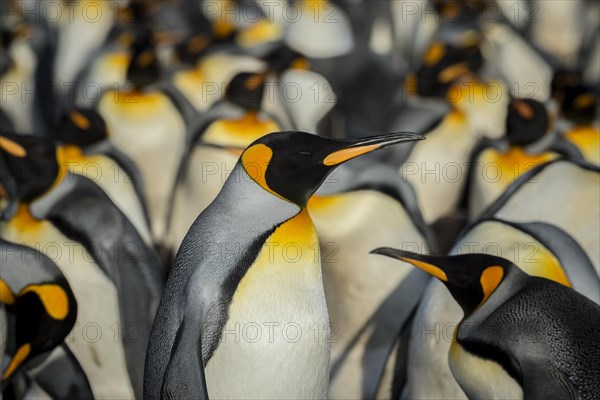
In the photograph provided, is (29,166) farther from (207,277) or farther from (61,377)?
(207,277)

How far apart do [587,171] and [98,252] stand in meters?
1.44

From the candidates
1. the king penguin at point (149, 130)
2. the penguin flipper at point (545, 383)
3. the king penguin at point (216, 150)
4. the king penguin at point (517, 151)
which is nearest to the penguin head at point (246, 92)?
the king penguin at point (216, 150)

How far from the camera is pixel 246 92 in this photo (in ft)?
13.2

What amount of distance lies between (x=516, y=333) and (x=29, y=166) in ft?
4.74

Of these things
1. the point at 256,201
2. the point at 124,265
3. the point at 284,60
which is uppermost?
the point at 256,201

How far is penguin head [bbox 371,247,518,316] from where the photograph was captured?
192 cm

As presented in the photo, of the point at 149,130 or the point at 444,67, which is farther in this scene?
the point at 444,67

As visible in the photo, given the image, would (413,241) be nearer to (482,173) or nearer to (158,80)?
(482,173)

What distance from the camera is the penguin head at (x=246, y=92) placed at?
402 centimetres

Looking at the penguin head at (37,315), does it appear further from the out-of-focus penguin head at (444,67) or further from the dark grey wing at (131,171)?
the out-of-focus penguin head at (444,67)

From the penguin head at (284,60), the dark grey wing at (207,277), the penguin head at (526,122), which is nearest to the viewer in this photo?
the dark grey wing at (207,277)

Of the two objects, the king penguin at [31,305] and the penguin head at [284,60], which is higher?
the king penguin at [31,305]

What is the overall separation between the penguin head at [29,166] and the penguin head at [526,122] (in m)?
1.80

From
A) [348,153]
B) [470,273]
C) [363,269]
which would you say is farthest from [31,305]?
[363,269]
